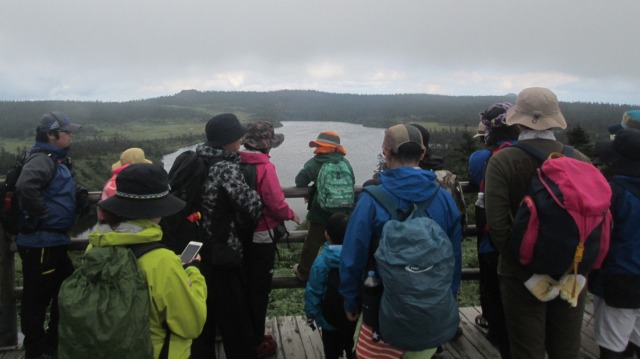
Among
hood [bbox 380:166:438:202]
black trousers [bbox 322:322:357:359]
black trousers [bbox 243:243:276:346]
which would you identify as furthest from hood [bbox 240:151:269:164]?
black trousers [bbox 322:322:357:359]

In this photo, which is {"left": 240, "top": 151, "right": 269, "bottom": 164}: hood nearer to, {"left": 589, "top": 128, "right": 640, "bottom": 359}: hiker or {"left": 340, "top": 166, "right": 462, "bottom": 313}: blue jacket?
{"left": 340, "top": 166, "right": 462, "bottom": 313}: blue jacket

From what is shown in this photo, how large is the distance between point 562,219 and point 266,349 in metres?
2.80

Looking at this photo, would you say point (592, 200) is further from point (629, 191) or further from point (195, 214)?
point (195, 214)

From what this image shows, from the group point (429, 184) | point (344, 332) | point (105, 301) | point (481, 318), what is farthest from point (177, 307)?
point (481, 318)

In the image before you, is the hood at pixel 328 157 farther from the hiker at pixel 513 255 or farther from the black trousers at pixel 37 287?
the black trousers at pixel 37 287

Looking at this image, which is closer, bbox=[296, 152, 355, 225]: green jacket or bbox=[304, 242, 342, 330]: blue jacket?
bbox=[304, 242, 342, 330]: blue jacket

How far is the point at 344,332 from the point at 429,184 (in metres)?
1.31

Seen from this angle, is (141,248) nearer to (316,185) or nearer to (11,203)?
(11,203)

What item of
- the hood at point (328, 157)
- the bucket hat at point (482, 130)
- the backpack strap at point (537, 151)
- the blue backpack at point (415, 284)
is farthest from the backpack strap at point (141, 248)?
the bucket hat at point (482, 130)

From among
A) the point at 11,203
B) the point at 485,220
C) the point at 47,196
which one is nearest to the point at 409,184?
the point at 485,220

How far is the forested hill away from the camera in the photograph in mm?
64438

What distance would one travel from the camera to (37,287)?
3.78 meters

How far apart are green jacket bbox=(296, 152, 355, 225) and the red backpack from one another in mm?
2097

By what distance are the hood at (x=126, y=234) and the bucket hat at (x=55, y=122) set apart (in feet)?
6.13
